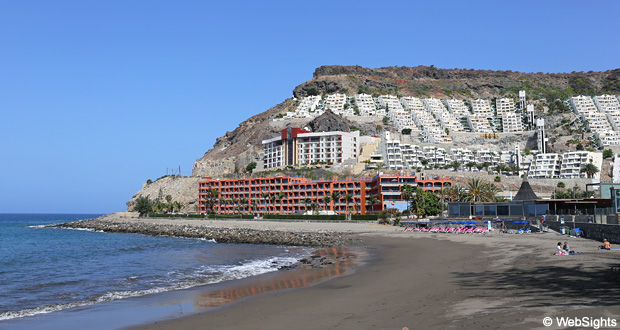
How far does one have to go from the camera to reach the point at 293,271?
32094 mm

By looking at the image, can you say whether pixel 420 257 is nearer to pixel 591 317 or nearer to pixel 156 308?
pixel 156 308

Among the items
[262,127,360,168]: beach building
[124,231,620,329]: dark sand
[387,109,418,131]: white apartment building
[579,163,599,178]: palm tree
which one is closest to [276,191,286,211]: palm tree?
[262,127,360,168]: beach building

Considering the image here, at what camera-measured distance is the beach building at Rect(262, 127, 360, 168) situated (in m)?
150

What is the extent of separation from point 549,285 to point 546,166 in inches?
5682

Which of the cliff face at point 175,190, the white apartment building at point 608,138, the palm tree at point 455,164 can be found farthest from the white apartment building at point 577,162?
the cliff face at point 175,190

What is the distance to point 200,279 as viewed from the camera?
29.8 meters

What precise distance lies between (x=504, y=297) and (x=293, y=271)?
1817 centimetres

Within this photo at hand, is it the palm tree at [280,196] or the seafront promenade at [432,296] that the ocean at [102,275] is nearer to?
the seafront promenade at [432,296]

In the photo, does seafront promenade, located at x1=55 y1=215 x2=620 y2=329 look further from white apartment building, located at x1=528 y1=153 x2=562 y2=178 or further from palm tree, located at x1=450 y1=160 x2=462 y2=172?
white apartment building, located at x1=528 y1=153 x2=562 y2=178

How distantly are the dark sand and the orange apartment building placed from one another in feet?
256

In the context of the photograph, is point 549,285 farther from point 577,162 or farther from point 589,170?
point 577,162

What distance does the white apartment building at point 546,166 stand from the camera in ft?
475

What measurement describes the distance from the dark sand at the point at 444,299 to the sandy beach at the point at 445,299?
0.03 meters

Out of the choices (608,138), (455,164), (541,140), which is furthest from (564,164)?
(608,138)
